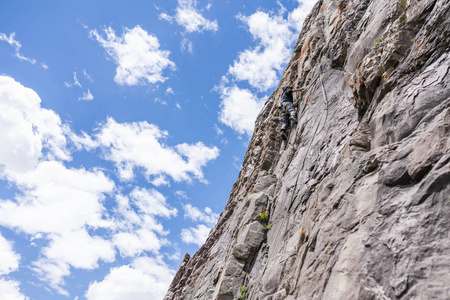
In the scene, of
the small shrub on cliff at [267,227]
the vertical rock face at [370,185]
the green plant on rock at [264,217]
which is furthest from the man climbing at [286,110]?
the small shrub on cliff at [267,227]

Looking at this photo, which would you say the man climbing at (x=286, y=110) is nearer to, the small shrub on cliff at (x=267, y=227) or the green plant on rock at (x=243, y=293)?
the small shrub on cliff at (x=267, y=227)

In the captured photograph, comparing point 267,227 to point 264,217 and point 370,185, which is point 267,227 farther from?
point 370,185

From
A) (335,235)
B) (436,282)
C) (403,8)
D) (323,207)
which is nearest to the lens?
(436,282)

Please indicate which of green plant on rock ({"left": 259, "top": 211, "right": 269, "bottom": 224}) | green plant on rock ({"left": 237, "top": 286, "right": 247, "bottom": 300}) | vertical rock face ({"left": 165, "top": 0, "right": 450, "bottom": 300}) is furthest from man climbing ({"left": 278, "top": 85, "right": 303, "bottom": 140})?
green plant on rock ({"left": 237, "top": 286, "right": 247, "bottom": 300})

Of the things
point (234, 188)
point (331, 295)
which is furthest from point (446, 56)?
point (234, 188)

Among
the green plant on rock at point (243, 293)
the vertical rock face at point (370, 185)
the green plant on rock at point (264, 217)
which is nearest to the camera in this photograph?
the vertical rock face at point (370, 185)

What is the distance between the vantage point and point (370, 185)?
5.72 m

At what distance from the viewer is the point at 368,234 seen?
4922 millimetres

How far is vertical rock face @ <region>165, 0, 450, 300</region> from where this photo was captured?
4.29 m

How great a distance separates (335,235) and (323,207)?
3.92 ft

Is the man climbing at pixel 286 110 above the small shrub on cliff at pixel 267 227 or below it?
above

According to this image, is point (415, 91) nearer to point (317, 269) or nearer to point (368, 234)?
point (368, 234)

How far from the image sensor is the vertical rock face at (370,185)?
14.1ft

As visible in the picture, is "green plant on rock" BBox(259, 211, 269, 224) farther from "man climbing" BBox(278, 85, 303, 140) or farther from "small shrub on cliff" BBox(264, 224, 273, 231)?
"man climbing" BBox(278, 85, 303, 140)
